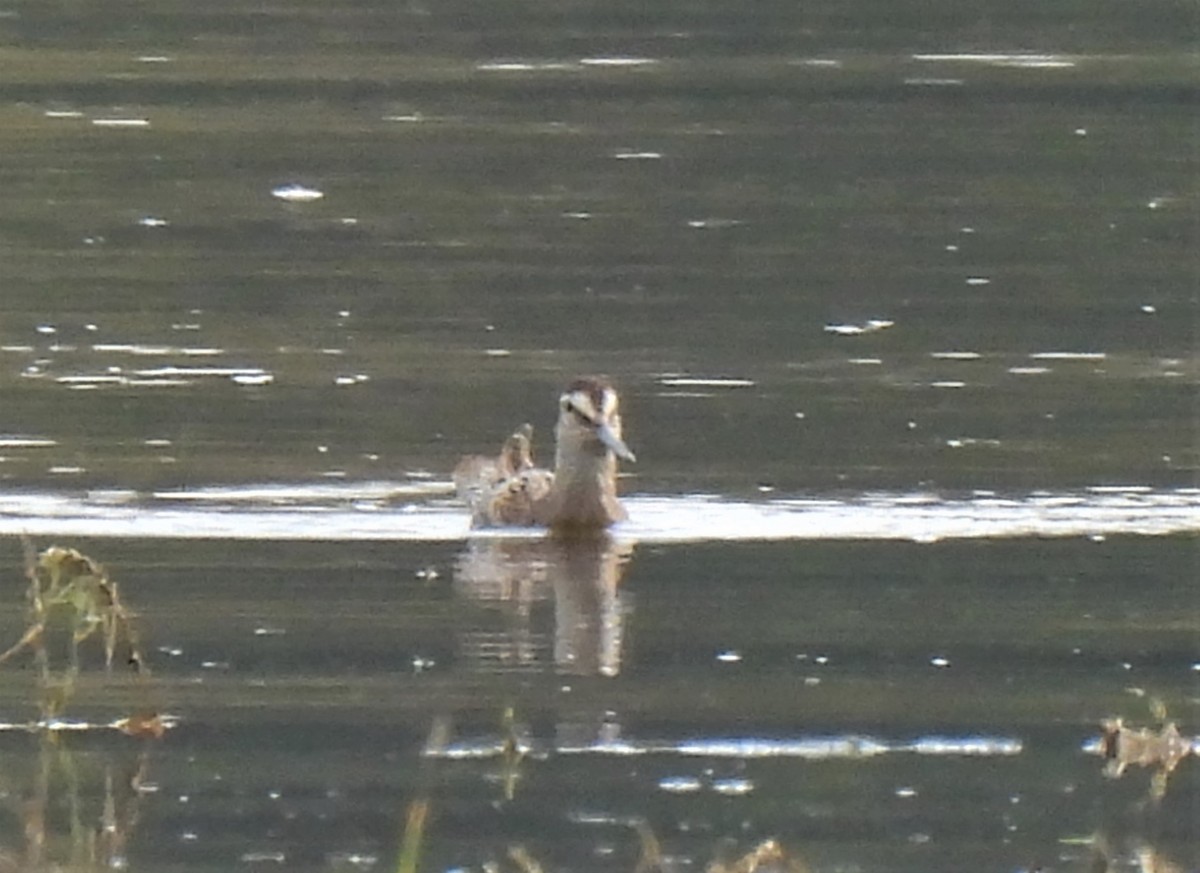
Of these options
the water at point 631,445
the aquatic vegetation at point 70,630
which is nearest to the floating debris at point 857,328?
the water at point 631,445

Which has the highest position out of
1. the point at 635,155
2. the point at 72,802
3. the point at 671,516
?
the point at 635,155

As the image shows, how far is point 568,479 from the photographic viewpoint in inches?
563

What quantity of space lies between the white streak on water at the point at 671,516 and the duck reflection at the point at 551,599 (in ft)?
0.61

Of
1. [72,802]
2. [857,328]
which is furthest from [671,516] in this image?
[72,802]

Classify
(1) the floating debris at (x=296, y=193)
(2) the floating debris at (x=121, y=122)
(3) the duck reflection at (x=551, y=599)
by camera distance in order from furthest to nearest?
(2) the floating debris at (x=121, y=122)
(1) the floating debris at (x=296, y=193)
(3) the duck reflection at (x=551, y=599)

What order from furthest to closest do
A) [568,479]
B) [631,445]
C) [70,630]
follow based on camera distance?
[631,445]
[568,479]
[70,630]

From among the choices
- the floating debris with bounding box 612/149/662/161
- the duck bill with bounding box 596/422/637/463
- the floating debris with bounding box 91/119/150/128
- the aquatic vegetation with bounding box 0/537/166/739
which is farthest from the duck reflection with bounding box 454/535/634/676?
the floating debris with bounding box 91/119/150/128

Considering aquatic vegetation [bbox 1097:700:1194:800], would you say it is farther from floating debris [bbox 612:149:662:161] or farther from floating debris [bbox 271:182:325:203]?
floating debris [bbox 612:149:662:161]

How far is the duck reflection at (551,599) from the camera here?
1166 cm

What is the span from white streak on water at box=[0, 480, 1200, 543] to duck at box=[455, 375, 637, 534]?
86 millimetres

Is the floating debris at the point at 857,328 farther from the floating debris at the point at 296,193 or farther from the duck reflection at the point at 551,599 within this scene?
the floating debris at the point at 296,193

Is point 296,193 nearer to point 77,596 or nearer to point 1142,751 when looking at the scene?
point 77,596

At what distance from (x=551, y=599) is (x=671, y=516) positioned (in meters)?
1.25

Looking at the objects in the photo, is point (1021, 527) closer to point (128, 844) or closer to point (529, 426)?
point (529, 426)
